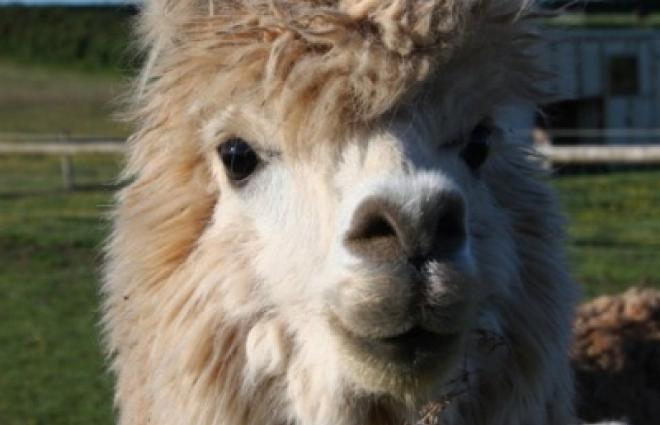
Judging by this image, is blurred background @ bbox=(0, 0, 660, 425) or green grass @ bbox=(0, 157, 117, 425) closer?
blurred background @ bbox=(0, 0, 660, 425)

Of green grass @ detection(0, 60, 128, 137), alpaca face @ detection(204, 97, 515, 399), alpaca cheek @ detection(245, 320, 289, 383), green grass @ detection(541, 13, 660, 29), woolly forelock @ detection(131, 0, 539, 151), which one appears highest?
woolly forelock @ detection(131, 0, 539, 151)

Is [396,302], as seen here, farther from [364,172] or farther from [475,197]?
[475,197]

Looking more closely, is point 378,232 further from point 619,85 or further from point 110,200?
point 619,85

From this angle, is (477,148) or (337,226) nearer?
(337,226)

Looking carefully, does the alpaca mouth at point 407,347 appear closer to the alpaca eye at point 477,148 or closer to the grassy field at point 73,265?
the alpaca eye at point 477,148

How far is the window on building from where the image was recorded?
84.5 ft

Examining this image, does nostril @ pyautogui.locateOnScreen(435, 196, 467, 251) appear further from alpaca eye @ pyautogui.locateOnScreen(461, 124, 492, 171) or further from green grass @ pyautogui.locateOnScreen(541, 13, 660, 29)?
green grass @ pyautogui.locateOnScreen(541, 13, 660, 29)

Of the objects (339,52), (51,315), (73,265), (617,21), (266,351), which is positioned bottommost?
(617,21)

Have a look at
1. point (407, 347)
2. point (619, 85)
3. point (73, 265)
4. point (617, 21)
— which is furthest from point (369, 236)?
point (617, 21)

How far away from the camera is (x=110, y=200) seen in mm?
3584

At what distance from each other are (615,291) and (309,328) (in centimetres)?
819

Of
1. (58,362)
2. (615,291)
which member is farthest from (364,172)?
(615,291)

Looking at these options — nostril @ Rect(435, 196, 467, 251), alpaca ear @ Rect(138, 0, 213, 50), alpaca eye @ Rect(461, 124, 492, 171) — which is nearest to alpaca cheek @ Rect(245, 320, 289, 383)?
nostril @ Rect(435, 196, 467, 251)

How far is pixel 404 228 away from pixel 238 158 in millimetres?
645
